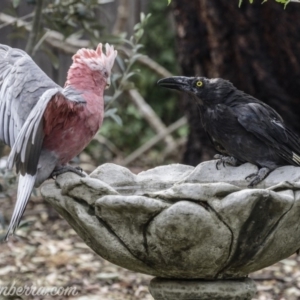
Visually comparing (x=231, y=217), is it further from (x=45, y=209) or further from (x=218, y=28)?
(x=45, y=209)

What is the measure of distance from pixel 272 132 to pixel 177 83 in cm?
54

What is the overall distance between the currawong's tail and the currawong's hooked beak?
2.84 ft

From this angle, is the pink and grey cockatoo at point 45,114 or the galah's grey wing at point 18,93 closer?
the pink and grey cockatoo at point 45,114

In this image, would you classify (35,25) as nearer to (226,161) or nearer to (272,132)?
(226,161)

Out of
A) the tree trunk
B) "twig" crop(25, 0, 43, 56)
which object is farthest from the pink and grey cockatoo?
the tree trunk

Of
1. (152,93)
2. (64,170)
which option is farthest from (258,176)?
(152,93)

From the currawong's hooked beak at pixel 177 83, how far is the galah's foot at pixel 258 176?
0.56 m

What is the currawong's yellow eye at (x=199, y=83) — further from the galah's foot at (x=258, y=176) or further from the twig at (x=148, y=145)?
the twig at (x=148, y=145)

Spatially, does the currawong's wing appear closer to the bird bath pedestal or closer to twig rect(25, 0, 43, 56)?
the bird bath pedestal

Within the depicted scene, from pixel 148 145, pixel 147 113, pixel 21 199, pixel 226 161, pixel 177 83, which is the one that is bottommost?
pixel 148 145

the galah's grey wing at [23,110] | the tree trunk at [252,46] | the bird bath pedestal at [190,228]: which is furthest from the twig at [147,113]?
the bird bath pedestal at [190,228]

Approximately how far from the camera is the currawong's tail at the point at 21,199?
122 inches

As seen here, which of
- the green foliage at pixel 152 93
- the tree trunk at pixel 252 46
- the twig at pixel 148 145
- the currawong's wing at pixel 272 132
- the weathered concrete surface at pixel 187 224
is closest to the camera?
the weathered concrete surface at pixel 187 224

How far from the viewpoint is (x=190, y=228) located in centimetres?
279
